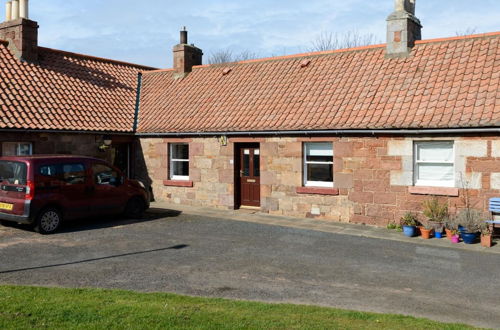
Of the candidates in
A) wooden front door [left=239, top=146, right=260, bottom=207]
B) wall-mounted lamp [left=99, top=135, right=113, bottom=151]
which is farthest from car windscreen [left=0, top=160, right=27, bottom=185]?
wooden front door [left=239, top=146, right=260, bottom=207]

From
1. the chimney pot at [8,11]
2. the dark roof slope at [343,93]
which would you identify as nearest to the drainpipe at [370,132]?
the dark roof slope at [343,93]

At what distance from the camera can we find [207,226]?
13.0 m

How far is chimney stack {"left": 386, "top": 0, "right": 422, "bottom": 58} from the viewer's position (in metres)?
15.2

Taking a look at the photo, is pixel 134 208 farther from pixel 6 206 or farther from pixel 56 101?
pixel 56 101

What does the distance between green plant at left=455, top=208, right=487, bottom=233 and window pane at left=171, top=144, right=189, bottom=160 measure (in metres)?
9.59

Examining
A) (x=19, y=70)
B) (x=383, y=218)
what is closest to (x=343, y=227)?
(x=383, y=218)

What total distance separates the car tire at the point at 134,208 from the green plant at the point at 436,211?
27.0 feet

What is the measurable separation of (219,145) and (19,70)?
7.58 meters

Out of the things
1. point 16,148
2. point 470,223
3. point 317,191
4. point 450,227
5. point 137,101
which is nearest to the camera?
point 470,223

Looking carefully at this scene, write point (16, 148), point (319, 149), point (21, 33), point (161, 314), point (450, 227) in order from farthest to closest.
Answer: point (21, 33) → point (16, 148) → point (319, 149) → point (450, 227) → point (161, 314)

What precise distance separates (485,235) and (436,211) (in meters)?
1.37

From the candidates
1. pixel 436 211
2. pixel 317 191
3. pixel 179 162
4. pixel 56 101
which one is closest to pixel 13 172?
pixel 56 101

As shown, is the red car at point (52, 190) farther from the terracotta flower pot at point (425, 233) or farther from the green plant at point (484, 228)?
the green plant at point (484, 228)

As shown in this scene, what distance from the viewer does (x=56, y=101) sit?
53.3ft
